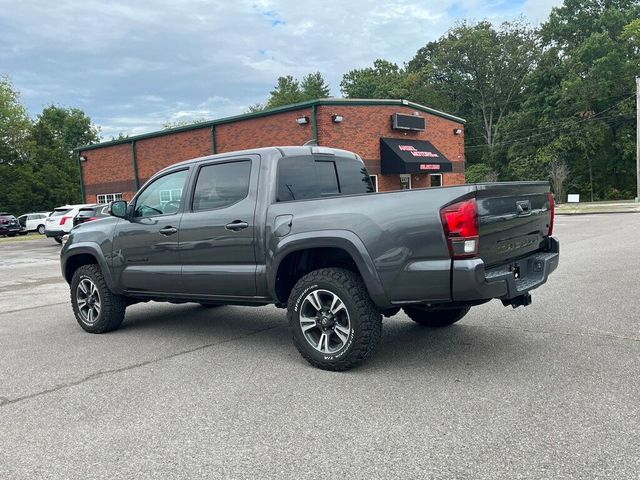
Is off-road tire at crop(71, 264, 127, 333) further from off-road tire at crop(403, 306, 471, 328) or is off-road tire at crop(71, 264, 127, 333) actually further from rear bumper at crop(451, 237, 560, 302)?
rear bumper at crop(451, 237, 560, 302)

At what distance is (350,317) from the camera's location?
413cm

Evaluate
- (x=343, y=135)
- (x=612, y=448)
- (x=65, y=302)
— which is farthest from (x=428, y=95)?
(x=612, y=448)

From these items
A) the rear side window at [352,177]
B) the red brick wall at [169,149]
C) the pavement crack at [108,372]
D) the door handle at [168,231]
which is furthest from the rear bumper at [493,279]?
the red brick wall at [169,149]

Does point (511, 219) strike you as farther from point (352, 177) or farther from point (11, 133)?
point (11, 133)

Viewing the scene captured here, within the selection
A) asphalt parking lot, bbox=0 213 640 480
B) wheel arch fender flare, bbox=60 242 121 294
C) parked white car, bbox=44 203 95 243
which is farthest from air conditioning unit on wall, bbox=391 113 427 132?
wheel arch fender flare, bbox=60 242 121 294

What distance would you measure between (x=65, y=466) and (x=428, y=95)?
64179 millimetres

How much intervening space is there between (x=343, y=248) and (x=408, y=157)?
2077 centimetres

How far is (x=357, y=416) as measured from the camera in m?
3.40

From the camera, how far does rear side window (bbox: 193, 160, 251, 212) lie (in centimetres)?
493

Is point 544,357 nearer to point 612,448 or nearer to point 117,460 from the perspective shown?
point 612,448

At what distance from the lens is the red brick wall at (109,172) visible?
30719 mm

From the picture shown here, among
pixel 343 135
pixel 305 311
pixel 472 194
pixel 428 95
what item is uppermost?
pixel 428 95

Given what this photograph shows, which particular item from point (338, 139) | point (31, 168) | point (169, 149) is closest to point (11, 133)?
point (31, 168)

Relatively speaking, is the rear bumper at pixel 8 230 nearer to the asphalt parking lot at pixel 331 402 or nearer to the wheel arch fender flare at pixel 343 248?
the asphalt parking lot at pixel 331 402
